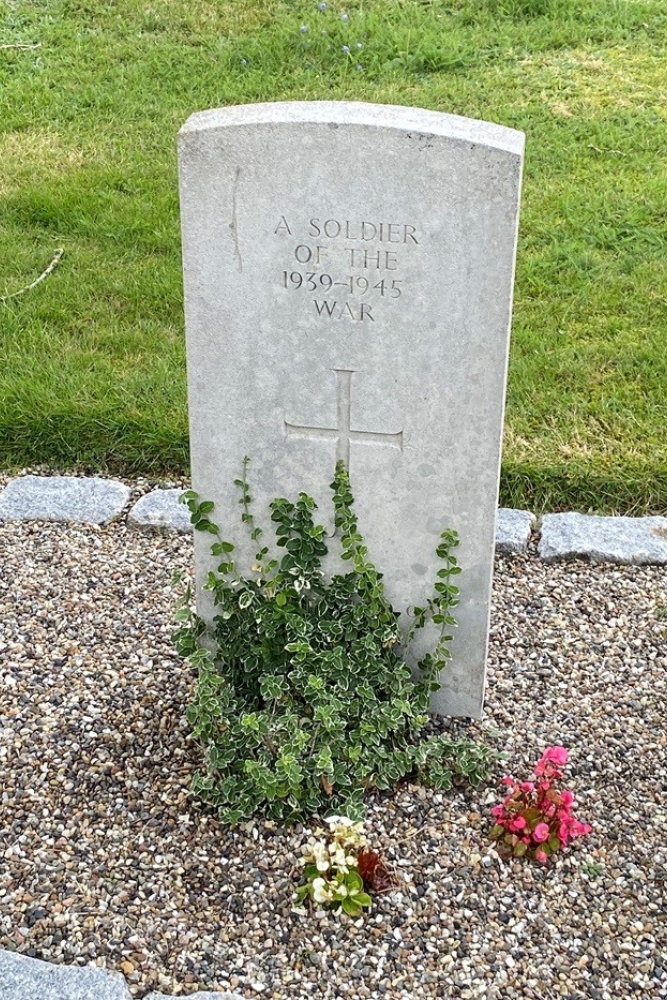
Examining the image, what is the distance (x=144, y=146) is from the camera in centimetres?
662

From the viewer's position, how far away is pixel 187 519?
407cm

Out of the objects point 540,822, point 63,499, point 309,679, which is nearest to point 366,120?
point 309,679

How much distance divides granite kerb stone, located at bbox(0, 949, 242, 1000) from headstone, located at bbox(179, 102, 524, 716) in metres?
1.06

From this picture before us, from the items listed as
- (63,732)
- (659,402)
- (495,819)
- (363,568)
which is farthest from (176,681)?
(659,402)

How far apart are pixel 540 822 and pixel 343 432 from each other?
3.23ft

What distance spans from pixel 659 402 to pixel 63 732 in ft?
8.57

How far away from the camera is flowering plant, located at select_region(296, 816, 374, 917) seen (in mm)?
2543

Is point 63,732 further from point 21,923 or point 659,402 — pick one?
point 659,402

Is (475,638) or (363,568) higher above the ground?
(363,568)

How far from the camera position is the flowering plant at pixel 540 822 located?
2705mm

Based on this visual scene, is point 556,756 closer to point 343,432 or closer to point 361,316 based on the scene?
point 343,432

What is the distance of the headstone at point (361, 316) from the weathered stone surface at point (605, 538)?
3.17 ft

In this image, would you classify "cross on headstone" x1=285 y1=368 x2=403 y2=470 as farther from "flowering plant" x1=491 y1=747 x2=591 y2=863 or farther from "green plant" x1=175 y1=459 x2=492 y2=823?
"flowering plant" x1=491 y1=747 x2=591 y2=863

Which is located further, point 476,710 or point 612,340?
point 612,340
